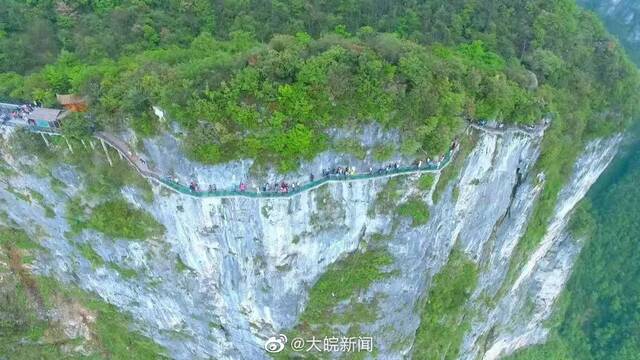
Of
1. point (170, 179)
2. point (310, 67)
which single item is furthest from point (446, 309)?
point (170, 179)

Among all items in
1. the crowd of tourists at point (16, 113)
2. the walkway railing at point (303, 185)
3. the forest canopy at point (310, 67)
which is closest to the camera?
the forest canopy at point (310, 67)

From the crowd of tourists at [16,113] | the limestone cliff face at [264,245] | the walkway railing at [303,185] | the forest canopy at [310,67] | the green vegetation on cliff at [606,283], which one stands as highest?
the forest canopy at [310,67]

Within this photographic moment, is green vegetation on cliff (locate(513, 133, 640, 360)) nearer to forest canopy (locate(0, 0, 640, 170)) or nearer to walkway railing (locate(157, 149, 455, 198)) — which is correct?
forest canopy (locate(0, 0, 640, 170))

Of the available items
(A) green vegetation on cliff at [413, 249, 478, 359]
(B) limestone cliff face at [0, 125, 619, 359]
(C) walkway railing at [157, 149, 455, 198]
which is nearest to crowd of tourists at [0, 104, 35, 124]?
(B) limestone cliff face at [0, 125, 619, 359]

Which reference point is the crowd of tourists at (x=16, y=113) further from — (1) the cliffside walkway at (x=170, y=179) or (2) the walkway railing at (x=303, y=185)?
(2) the walkway railing at (x=303, y=185)

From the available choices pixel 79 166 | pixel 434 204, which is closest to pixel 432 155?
pixel 434 204

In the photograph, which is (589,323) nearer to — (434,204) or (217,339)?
(434,204)

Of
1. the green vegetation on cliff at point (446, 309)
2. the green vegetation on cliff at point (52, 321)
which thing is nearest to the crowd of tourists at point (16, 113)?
A: the green vegetation on cliff at point (52, 321)
